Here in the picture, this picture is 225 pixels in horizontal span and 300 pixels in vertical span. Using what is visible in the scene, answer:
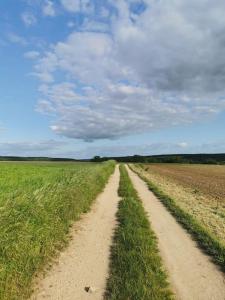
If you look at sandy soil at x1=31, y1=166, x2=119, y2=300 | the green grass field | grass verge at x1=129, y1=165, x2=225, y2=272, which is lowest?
sandy soil at x1=31, y1=166, x2=119, y2=300

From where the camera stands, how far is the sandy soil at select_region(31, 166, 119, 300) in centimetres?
813

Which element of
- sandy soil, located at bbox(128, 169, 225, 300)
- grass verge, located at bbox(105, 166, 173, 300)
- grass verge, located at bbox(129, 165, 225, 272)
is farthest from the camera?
grass verge, located at bbox(129, 165, 225, 272)

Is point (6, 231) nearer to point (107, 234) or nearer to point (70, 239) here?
point (70, 239)

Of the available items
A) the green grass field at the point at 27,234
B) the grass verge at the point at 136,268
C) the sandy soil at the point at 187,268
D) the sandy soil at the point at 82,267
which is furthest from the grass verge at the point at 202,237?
the green grass field at the point at 27,234

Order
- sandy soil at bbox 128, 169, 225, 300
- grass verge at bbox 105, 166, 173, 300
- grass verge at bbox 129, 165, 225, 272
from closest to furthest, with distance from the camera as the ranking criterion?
grass verge at bbox 105, 166, 173, 300, sandy soil at bbox 128, 169, 225, 300, grass verge at bbox 129, 165, 225, 272

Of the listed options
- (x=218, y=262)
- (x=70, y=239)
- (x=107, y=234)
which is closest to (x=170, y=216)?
(x=107, y=234)

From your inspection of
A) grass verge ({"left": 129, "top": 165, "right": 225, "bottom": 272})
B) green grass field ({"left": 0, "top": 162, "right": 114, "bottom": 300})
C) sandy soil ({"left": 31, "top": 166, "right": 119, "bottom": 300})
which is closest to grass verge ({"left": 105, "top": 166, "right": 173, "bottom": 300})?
sandy soil ({"left": 31, "top": 166, "right": 119, "bottom": 300})

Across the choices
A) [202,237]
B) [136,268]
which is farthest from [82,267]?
[202,237]

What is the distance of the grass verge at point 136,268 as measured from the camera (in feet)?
25.1

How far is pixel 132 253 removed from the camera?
1016 centimetres

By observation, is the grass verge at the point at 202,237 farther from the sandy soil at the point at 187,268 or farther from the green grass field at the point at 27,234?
the green grass field at the point at 27,234

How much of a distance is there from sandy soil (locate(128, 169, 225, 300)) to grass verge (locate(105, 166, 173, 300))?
0.28m

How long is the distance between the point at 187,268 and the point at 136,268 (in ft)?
4.95

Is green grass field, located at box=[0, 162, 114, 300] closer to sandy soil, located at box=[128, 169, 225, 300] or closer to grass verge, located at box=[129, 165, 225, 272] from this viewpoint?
sandy soil, located at box=[128, 169, 225, 300]
